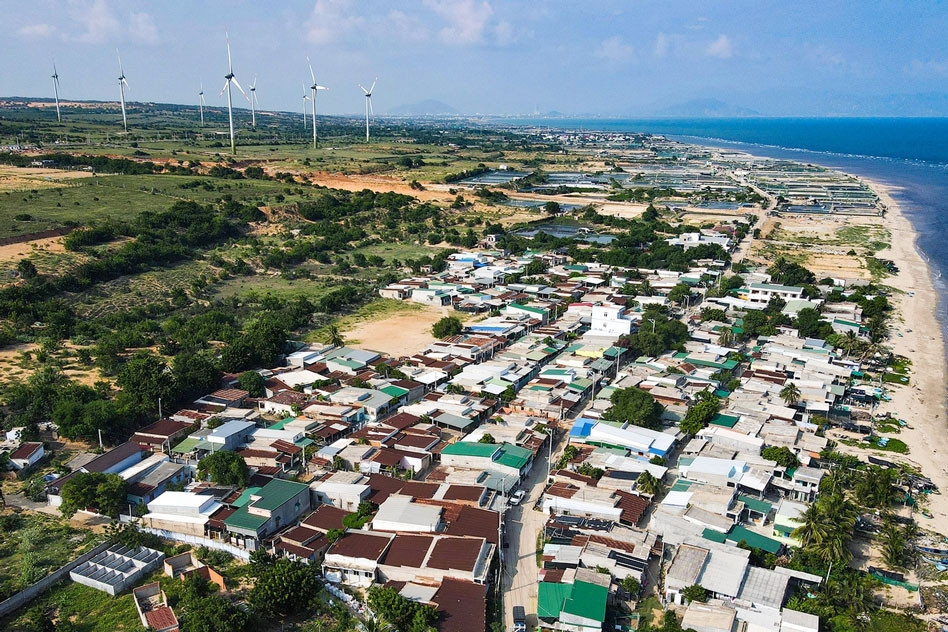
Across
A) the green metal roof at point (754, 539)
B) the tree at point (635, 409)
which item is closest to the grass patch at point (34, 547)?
the tree at point (635, 409)

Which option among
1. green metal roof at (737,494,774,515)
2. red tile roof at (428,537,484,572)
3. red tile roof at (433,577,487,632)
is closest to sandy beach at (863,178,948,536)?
green metal roof at (737,494,774,515)

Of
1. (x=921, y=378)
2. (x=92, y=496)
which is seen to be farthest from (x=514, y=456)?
(x=921, y=378)

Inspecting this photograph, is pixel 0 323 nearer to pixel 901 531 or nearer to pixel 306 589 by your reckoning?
pixel 306 589

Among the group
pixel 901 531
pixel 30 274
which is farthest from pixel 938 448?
pixel 30 274

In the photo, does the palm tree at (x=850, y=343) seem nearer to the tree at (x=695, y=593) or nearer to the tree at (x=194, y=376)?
the tree at (x=695, y=593)

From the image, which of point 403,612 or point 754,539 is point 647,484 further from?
point 403,612

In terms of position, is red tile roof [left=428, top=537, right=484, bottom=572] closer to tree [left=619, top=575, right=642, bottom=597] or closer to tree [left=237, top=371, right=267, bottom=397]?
tree [left=619, top=575, right=642, bottom=597]
